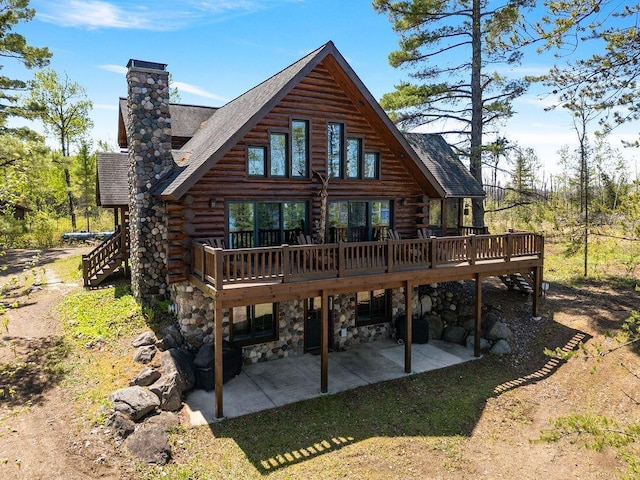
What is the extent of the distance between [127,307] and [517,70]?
21054 mm

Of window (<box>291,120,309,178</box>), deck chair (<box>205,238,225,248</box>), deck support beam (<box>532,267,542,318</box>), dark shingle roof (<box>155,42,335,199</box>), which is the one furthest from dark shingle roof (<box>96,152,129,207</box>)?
deck support beam (<box>532,267,542,318</box>)

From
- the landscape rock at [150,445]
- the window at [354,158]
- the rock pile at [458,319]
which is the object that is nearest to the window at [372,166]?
the window at [354,158]

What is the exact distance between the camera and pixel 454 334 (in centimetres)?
1534

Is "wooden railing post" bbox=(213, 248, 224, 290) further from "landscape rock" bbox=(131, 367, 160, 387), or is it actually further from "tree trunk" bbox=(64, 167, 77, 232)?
"tree trunk" bbox=(64, 167, 77, 232)

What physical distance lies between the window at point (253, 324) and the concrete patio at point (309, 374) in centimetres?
83

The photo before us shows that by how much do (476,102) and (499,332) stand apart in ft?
41.7

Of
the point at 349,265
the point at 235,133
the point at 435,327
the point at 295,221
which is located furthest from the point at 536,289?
the point at 235,133

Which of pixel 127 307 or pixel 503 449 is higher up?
pixel 127 307

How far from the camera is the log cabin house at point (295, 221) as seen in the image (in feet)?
38.3

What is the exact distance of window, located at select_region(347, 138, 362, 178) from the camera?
14.7 meters

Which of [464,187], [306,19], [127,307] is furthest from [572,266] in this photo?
[127,307]

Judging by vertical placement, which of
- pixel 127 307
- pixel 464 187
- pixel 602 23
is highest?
pixel 602 23

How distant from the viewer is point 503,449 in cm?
931

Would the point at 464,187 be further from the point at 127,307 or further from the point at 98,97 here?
the point at 98,97
